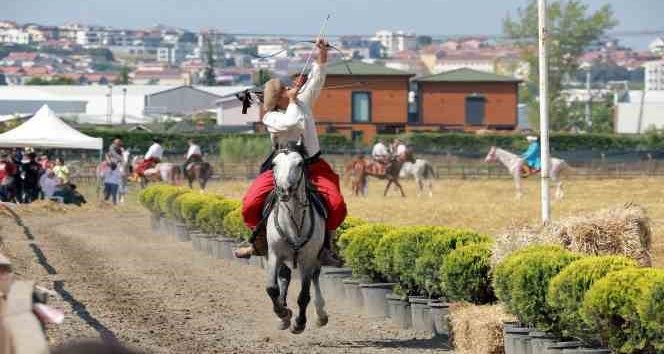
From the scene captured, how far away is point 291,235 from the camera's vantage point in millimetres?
13820

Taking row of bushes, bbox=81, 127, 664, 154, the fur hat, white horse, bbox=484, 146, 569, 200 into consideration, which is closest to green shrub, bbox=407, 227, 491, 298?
the fur hat

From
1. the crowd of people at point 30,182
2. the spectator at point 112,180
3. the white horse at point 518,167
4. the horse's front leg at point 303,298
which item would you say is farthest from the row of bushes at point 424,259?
the spectator at point 112,180

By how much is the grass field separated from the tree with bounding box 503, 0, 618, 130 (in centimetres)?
5714

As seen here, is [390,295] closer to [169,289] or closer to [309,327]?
[309,327]

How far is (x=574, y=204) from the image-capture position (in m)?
33.8

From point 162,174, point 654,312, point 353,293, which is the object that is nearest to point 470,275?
point 353,293

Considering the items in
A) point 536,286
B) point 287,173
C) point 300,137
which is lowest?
point 536,286

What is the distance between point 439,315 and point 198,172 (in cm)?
3191

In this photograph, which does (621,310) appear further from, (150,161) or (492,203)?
(150,161)

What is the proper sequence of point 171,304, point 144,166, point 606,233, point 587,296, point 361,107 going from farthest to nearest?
point 361,107
point 144,166
point 171,304
point 606,233
point 587,296

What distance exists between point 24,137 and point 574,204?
16.1 m

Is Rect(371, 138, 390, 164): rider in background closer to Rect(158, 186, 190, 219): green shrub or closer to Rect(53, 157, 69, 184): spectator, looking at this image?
Rect(53, 157, 69, 184): spectator

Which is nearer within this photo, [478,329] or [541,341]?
[541,341]

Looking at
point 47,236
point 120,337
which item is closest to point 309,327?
point 120,337
